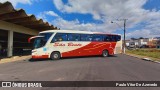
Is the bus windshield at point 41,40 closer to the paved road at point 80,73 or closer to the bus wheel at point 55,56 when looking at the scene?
the bus wheel at point 55,56

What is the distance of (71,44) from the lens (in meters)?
23.7

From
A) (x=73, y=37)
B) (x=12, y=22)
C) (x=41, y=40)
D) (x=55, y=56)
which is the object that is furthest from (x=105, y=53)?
(x=12, y=22)

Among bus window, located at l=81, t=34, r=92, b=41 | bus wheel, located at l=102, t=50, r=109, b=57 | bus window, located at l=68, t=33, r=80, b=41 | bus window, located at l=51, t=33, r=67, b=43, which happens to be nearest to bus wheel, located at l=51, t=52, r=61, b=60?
bus window, located at l=51, t=33, r=67, b=43

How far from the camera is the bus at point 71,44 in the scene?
21.6m

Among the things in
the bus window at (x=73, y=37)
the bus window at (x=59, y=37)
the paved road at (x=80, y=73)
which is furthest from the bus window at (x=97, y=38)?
the paved road at (x=80, y=73)

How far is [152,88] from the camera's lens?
25.1 ft

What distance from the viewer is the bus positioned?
21.6m

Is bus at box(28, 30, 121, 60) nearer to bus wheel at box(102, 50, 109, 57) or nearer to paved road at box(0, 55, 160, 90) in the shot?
bus wheel at box(102, 50, 109, 57)

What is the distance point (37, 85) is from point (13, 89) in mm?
1038

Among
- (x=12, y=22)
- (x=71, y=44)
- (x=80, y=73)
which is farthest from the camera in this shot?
(x=12, y=22)

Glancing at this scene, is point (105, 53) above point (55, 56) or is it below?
above

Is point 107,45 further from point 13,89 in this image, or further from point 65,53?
point 13,89

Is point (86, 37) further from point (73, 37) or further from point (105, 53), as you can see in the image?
point (105, 53)

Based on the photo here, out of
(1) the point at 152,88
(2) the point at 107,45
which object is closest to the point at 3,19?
(2) the point at 107,45
